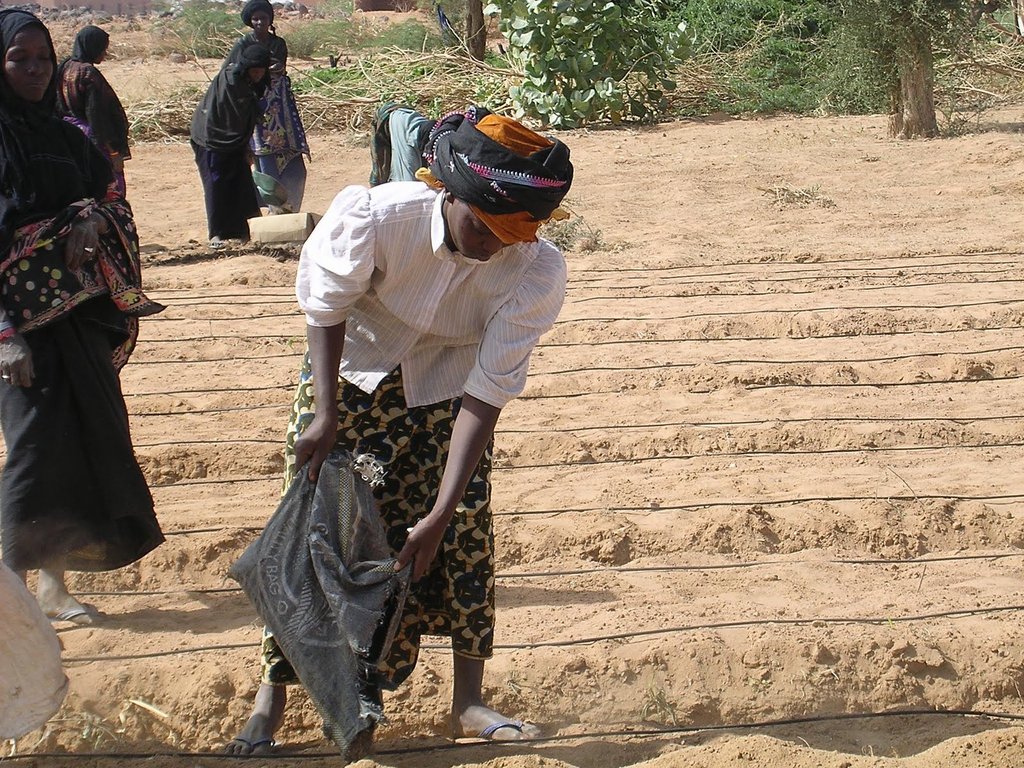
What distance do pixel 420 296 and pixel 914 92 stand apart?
8823 millimetres

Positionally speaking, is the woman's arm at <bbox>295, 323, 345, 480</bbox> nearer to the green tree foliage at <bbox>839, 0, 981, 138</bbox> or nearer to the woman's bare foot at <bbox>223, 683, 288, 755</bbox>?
the woman's bare foot at <bbox>223, 683, 288, 755</bbox>

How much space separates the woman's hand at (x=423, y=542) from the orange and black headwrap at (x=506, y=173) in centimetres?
55

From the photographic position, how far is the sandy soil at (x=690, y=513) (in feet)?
9.45

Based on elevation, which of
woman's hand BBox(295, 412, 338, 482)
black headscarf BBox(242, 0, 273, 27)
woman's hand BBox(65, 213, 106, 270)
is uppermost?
black headscarf BBox(242, 0, 273, 27)

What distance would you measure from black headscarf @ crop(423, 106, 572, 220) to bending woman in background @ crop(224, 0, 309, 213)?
560 cm

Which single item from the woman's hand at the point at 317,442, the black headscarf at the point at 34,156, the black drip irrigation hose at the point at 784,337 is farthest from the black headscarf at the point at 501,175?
the black drip irrigation hose at the point at 784,337

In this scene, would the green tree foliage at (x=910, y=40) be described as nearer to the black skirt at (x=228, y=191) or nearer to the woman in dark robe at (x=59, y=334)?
the black skirt at (x=228, y=191)

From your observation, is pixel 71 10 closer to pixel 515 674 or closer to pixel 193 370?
pixel 193 370

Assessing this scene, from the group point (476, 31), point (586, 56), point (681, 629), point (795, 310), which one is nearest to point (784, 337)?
point (795, 310)

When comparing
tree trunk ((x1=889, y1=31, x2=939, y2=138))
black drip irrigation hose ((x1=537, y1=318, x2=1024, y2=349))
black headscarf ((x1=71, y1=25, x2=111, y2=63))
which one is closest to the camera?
black drip irrigation hose ((x1=537, y1=318, x2=1024, y2=349))

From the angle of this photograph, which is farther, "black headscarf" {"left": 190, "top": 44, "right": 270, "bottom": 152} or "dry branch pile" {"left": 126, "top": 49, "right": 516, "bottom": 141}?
"dry branch pile" {"left": 126, "top": 49, "right": 516, "bottom": 141}

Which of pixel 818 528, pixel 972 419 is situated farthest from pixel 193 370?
pixel 972 419

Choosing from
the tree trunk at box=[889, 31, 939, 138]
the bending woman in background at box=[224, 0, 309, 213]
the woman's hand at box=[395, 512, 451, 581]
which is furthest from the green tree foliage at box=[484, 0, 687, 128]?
the woman's hand at box=[395, 512, 451, 581]

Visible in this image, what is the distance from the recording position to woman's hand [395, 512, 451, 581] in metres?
2.30
